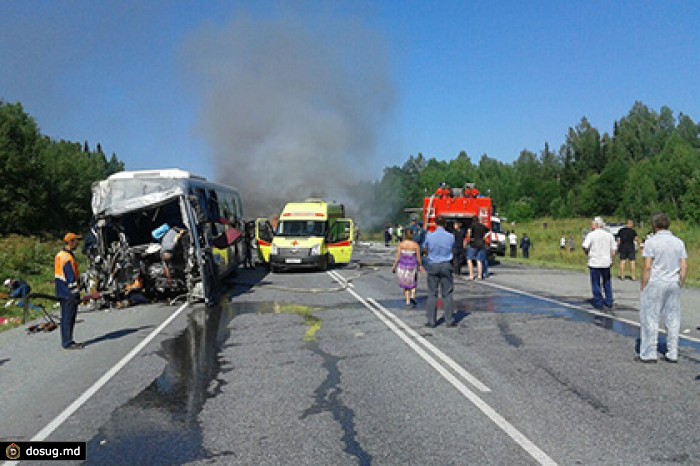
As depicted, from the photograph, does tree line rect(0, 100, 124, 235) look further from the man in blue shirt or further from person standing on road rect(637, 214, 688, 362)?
person standing on road rect(637, 214, 688, 362)

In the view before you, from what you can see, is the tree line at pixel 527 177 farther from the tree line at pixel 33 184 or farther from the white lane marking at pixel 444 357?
the white lane marking at pixel 444 357

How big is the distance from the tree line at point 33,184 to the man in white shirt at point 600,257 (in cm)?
4690

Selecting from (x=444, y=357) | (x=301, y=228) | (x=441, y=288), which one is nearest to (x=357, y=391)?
(x=444, y=357)

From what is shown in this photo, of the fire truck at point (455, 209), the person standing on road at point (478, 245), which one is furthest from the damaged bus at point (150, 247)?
the fire truck at point (455, 209)

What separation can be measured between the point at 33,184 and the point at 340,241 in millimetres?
42133

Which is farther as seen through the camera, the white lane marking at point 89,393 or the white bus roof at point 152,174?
the white bus roof at point 152,174

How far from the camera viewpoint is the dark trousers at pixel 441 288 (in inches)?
394

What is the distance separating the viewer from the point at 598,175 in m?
94.3

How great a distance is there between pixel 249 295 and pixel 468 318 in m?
6.23

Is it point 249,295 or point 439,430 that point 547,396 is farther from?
point 249,295

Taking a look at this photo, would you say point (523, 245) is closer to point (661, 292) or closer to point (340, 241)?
point (340, 241)

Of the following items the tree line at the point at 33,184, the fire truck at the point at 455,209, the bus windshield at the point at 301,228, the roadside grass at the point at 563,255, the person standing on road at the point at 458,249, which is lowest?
the roadside grass at the point at 563,255

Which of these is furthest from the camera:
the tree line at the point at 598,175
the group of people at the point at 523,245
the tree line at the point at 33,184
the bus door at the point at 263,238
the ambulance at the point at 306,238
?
the tree line at the point at 598,175

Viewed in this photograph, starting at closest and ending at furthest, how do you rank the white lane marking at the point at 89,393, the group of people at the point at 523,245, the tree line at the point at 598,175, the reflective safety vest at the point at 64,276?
the white lane marking at the point at 89,393, the reflective safety vest at the point at 64,276, the group of people at the point at 523,245, the tree line at the point at 598,175
